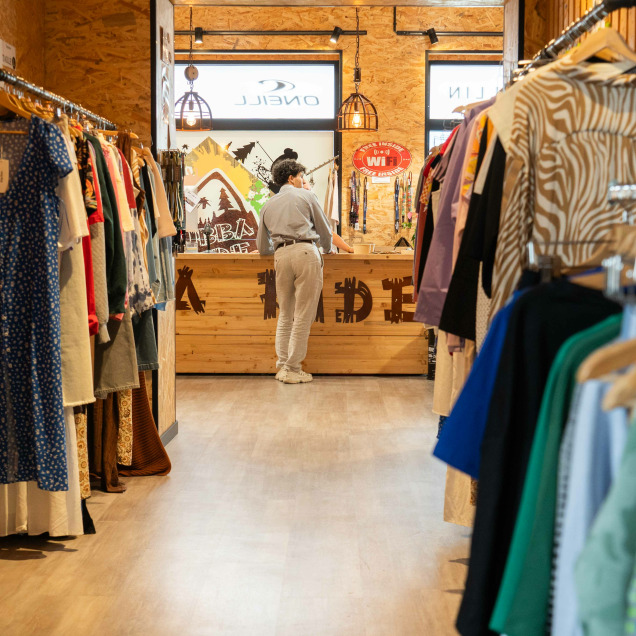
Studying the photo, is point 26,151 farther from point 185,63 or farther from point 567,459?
point 185,63

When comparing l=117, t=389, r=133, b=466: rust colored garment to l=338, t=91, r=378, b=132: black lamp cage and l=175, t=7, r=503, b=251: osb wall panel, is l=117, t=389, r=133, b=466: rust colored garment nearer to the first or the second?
l=338, t=91, r=378, b=132: black lamp cage

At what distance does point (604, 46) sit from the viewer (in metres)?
1.84

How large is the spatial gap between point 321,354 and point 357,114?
2.31 m

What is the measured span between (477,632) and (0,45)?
11.9 feet

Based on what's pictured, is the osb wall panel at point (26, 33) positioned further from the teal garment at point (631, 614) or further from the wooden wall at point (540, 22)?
the teal garment at point (631, 614)

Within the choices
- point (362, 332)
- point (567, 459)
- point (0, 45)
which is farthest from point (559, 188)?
point (362, 332)

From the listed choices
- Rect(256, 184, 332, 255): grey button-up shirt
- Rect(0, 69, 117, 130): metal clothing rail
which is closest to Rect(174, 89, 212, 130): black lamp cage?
Rect(256, 184, 332, 255): grey button-up shirt

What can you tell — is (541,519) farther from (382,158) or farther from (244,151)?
(244,151)

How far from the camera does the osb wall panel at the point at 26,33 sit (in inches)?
158

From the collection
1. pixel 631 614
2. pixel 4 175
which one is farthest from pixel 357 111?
pixel 631 614

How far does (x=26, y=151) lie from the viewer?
2855mm

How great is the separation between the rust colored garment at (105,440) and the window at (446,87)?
5.56 metres

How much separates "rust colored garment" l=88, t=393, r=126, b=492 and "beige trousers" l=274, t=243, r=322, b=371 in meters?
2.88

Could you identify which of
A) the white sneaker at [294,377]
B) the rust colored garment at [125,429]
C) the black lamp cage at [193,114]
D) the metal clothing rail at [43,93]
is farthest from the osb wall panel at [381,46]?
the rust colored garment at [125,429]
